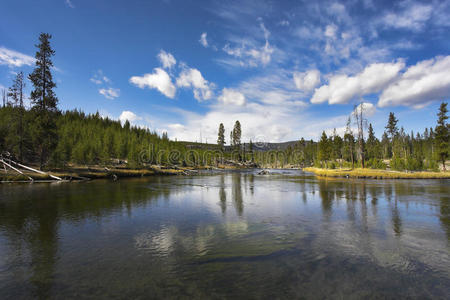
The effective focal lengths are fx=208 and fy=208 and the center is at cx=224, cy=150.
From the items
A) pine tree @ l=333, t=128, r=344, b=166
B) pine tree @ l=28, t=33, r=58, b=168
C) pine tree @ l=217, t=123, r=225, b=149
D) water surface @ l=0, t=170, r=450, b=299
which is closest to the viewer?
water surface @ l=0, t=170, r=450, b=299

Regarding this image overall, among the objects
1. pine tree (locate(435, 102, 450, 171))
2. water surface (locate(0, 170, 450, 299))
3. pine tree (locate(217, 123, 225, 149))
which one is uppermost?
pine tree (locate(217, 123, 225, 149))

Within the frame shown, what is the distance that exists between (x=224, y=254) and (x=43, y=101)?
51078 mm

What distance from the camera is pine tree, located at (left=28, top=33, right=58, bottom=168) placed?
1606 inches

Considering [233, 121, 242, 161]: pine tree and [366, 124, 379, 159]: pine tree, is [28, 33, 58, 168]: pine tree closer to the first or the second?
[233, 121, 242, 161]: pine tree

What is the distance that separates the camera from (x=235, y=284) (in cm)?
694

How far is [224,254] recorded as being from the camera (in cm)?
926

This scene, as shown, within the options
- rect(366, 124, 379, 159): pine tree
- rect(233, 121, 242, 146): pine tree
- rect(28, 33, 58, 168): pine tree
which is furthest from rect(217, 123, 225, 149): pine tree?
rect(28, 33, 58, 168): pine tree

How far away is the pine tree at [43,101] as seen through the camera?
134ft

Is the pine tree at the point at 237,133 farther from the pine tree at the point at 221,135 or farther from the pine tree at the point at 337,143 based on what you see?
the pine tree at the point at 337,143

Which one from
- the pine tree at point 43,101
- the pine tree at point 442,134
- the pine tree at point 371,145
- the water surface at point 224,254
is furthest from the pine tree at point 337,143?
the pine tree at point 43,101

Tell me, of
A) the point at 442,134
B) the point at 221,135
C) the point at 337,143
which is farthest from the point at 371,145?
the point at 221,135

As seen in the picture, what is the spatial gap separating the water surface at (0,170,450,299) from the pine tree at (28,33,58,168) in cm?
3073

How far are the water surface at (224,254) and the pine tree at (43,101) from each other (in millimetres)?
30729

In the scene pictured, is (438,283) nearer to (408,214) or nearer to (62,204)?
(408,214)
